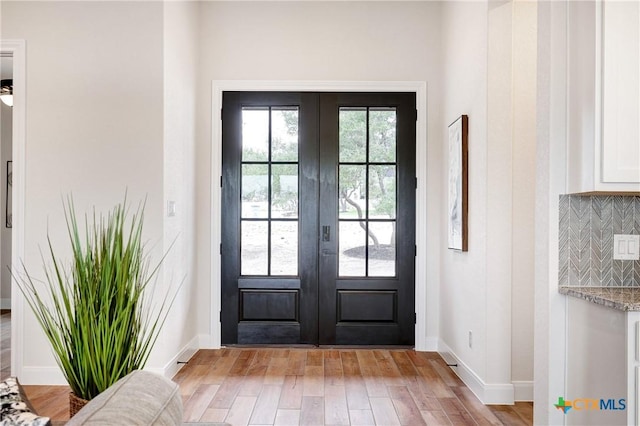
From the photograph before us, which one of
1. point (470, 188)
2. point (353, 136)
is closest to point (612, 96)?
point (470, 188)

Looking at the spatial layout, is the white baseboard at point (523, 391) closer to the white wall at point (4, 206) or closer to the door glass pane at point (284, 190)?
the door glass pane at point (284, 190)

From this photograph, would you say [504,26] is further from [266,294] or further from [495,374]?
[266,294]

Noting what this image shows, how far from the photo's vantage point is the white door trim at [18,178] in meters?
3.25

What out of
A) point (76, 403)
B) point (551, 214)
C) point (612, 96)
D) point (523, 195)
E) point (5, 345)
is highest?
point (612, 96)

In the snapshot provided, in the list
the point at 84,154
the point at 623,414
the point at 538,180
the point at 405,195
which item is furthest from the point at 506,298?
the point at 84,154

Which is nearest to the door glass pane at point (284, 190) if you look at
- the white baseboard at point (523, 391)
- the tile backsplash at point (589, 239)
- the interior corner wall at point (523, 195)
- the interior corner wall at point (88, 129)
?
the interior corner wall at point (88, 129)

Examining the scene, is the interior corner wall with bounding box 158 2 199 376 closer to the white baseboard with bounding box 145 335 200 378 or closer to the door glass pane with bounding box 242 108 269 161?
the white baseboard with bounding box 145 335 200 378

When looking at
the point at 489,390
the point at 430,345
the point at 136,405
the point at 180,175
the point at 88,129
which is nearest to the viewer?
the point at 136,405

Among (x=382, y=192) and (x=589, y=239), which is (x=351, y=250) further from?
(x=589, y=239)

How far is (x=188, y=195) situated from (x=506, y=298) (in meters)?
2.57

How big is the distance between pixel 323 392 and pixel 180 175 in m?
1.95

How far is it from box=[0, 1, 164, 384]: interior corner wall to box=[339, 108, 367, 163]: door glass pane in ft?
5.43

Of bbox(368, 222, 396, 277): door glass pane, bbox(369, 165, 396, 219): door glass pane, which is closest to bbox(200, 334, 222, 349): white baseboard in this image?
bbox(368, 222, 396, 277): door glass pane

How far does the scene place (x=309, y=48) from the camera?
424 cm
